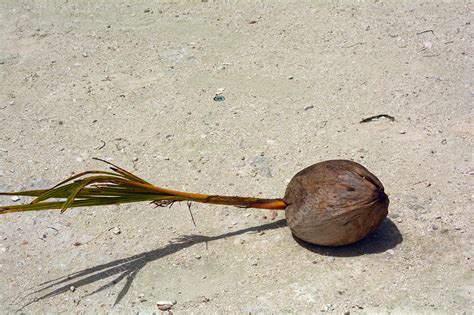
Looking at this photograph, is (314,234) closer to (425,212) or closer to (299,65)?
(425,212)

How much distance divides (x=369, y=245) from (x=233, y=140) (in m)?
1.46

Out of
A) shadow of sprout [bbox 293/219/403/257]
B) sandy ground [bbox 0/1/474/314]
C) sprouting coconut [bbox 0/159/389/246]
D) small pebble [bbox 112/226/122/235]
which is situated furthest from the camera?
small pebble [bbox 112/226/122/235]

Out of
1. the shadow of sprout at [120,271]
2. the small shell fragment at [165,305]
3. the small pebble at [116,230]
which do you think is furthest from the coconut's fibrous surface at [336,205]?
the small pebble at [116,230]

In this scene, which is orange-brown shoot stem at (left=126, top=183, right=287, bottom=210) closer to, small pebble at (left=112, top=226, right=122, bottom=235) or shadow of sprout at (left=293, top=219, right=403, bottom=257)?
shadow of sprout at (left=293, top=219, right=403, bottom=257)

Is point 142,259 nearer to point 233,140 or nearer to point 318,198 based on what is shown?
point 318,198

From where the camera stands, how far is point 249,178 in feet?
14.8

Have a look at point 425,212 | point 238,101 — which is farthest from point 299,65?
point 425,212

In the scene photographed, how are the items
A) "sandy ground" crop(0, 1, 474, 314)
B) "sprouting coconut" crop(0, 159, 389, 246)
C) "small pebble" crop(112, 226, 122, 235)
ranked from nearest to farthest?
1. "sprouting coconut" crop(0, 159, 389, 246)
2. "sandy ground" crop(0, 1, 474, 314)
3. "small pebble" crop(112, 226, 122, 235)

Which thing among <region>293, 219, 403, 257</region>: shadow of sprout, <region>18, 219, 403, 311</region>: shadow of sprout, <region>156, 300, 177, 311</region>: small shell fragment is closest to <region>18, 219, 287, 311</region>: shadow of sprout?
<region>18, 219, 403, 311</region>: shadow of sprout

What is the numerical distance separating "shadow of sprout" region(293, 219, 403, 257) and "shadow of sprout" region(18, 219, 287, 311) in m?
0.35

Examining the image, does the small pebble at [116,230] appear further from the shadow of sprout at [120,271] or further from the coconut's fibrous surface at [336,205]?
the coconut's fibrous surface at [336,205]

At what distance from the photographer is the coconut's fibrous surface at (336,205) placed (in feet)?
11.7

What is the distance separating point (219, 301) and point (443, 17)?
3.91 meters

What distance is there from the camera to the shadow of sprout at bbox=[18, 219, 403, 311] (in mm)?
3783
